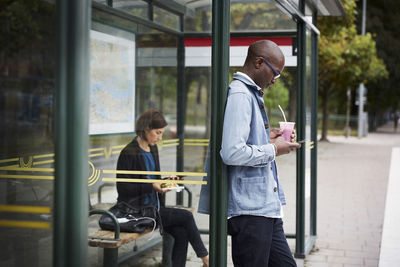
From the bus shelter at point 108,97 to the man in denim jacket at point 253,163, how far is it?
0.48 feet

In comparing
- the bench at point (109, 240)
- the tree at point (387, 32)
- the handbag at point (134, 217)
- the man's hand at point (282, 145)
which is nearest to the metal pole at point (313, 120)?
the handbag at point (134, 217)

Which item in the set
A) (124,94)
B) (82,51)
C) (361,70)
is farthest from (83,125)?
(361,70)

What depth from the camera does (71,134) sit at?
2.08 meters

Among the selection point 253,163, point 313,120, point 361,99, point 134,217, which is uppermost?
point 361,99

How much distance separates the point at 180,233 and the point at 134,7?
1.79 metres

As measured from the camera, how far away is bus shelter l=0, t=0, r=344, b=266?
211 centimetres

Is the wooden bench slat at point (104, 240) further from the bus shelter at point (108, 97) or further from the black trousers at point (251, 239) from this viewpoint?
the black trousers at point (251, 239)

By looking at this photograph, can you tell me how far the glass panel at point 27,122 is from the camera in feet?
7.34

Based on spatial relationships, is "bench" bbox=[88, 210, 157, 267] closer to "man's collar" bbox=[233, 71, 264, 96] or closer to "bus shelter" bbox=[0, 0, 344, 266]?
"bus shelter" bbox=[0, 0, 344, 266]

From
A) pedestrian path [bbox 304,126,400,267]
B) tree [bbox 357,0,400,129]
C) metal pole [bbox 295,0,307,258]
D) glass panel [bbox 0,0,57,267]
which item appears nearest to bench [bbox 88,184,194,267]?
glass panel [bbox 0,0,57,267]

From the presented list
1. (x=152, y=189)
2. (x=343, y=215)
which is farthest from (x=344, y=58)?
(x=152, y=189)

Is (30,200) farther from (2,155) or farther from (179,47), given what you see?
(179,47)

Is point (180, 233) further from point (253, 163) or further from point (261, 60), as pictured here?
point (261, 60)

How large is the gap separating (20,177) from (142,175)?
6.22 feet
